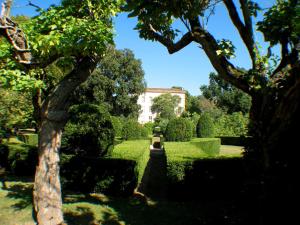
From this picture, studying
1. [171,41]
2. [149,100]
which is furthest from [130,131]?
[149,100]

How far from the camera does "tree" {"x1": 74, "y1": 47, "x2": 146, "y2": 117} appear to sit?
38.7 m

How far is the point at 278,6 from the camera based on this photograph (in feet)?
18.1

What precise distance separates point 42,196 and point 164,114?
2243 inches

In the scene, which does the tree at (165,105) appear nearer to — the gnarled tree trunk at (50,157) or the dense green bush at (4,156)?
the dense green bush at (4,156)

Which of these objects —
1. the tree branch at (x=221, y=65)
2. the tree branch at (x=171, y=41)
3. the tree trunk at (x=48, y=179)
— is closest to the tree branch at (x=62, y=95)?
the tree trunk at (x=48, y=179)

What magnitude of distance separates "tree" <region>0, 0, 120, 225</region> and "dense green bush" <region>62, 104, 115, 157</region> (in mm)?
4495

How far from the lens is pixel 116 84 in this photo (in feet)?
132

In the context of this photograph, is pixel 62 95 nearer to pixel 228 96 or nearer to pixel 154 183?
pixel 154 183

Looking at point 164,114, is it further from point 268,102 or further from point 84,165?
point 268,102

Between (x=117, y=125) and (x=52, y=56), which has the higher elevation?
(x=52, y=56)

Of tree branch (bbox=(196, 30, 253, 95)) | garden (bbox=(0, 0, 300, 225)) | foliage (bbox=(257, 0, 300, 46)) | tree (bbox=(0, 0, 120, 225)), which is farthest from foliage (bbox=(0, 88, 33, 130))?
foliage (bbox=(257, 0, 300, 46))

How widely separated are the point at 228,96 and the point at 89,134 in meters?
54.3

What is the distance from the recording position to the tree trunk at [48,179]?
6.05m

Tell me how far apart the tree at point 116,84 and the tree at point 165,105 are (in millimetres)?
21334
